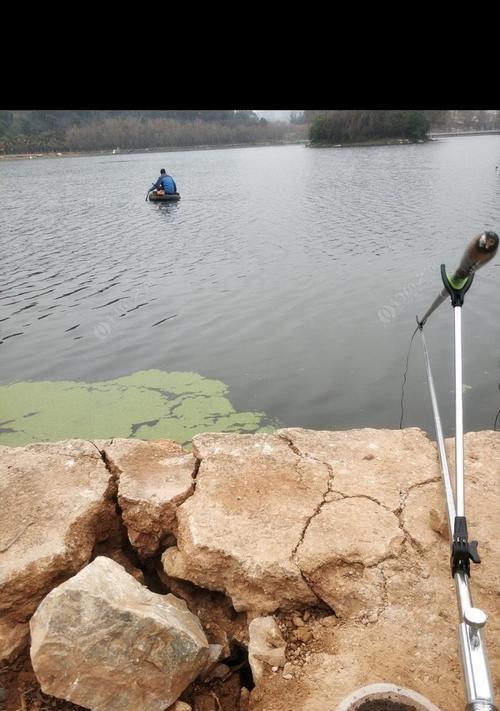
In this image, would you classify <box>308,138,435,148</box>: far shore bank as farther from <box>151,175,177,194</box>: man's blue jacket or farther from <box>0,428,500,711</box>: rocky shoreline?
<box>0,428,500,711</box>: rocky shoreline

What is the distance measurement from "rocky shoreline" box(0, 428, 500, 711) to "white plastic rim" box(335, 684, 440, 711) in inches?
2.7

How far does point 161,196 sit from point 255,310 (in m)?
16.4

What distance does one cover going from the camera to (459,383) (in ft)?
9.93

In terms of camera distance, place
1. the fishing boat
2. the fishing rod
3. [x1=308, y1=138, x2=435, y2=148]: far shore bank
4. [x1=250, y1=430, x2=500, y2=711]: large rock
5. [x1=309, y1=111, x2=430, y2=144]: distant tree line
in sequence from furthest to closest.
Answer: [x1=309, y1=111, x2=430, y2=144]: distant tree line → [x1=308, y1=138, x2=435, y2=148]: far shore bank → the fishing boat → [x1=250, y1=430, x2=500, y2=711]: large rock → the fishing rod

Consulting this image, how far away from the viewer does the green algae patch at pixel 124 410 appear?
656 centimetres

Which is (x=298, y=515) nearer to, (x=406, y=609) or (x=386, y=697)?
(x=406, y=609)

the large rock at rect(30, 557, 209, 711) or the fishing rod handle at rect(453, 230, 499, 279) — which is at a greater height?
the fishing rod handle at rect(453, 230, 499, 279)

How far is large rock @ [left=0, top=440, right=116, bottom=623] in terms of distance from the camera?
312 centimetres

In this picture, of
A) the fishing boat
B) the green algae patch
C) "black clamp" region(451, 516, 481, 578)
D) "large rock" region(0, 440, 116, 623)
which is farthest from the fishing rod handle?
the fishing boat

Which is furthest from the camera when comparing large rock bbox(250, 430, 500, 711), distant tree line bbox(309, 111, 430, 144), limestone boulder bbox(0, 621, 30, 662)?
distant tree line bbox(309, 111, 430, 144)

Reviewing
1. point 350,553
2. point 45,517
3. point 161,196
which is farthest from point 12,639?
point 161,196

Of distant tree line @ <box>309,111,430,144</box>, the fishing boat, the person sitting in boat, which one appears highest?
distant tree line @ <box>309,111,430,144</box>

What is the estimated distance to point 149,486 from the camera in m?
3.75

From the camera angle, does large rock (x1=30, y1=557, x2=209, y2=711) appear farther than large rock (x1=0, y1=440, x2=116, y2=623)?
No
